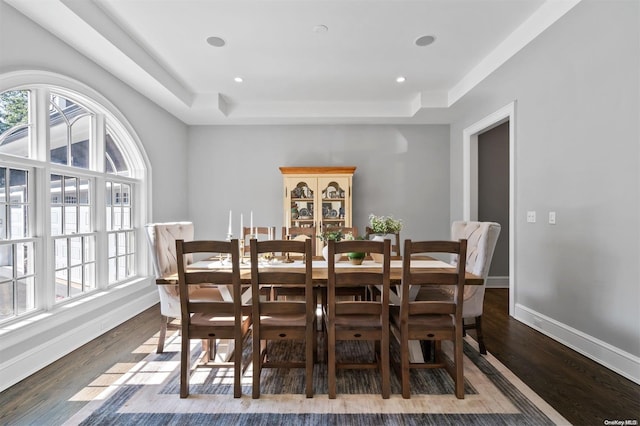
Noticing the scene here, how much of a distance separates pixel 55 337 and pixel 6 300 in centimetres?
44

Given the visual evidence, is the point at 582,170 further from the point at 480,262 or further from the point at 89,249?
the point at 89,249

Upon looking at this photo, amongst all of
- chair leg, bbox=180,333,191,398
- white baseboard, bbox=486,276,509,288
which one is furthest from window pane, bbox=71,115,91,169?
white baseboard, bbox=486,276,509,288

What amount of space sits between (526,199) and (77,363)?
4245 mm

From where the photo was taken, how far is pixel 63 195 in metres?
2.69

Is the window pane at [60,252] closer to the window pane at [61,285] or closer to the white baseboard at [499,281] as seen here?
the window pane at [61,285]

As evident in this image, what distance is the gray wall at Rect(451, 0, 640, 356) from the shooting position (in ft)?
6.79

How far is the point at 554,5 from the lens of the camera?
2.33m

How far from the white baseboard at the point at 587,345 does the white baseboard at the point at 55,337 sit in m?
4.13

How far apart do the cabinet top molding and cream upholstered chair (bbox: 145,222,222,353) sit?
2.16 metres

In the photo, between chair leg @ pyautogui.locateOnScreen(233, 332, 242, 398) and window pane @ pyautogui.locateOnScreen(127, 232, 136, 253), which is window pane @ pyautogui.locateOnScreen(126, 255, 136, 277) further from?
chair leg @ pyautogui.locateOnScreen(233, 332, 242, 398)

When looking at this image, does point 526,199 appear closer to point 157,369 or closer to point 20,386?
point 157,369

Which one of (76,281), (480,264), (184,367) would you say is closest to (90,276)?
(76,281)

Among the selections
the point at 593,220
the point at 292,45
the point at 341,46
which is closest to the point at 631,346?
the point at 593,220

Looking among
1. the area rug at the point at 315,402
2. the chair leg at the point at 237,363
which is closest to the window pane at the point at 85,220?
the area rug at the point at 315,402
